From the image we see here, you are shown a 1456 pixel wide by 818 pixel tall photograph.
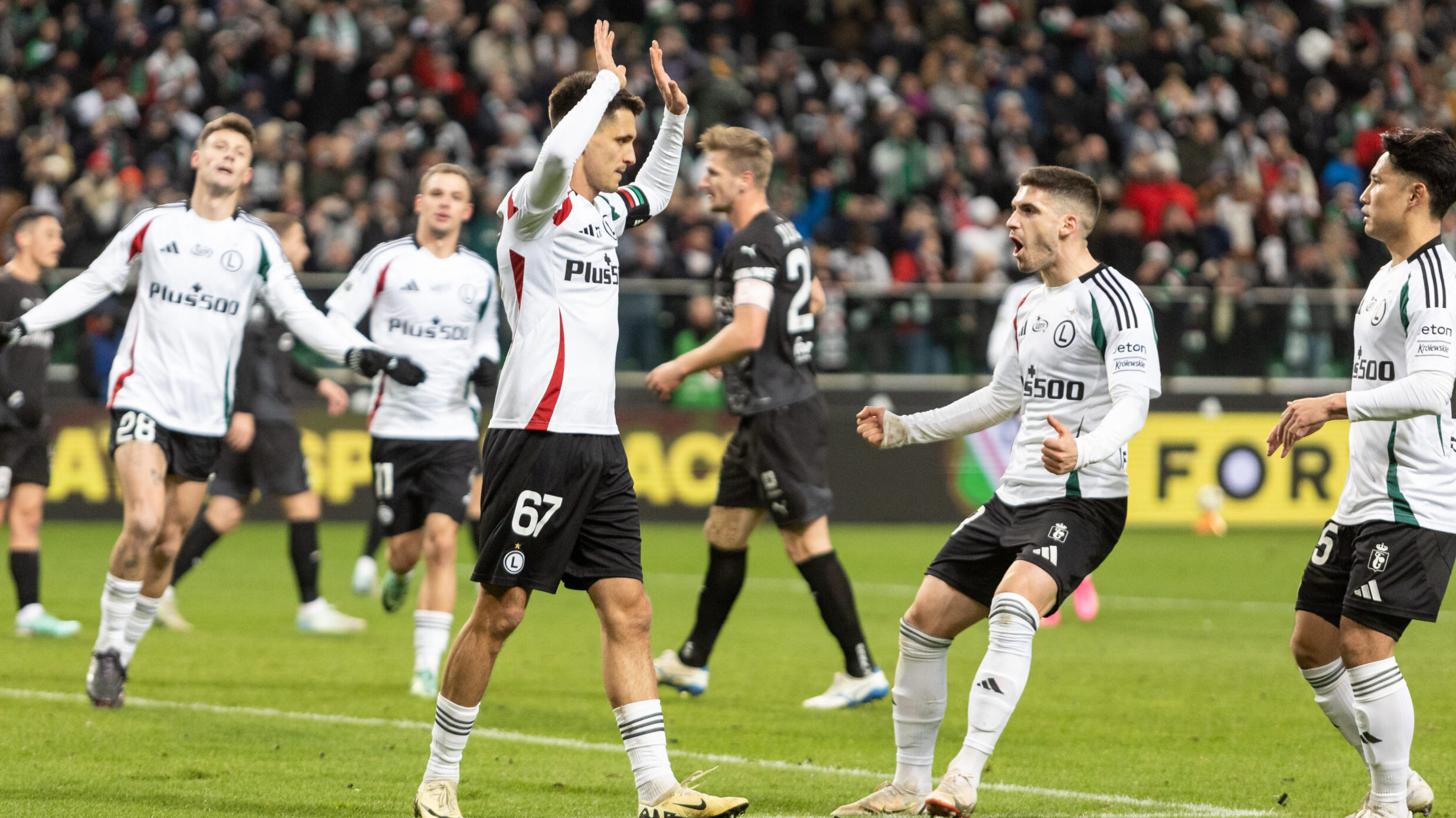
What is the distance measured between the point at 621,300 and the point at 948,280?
446cm

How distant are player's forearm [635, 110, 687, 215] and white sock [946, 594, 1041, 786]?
1877 millimetres

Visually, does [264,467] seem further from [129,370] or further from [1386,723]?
[1386,723]

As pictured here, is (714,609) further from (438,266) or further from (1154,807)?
(1154,807)

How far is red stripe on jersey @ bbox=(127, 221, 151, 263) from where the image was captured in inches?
300

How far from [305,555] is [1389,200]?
24.0 ft

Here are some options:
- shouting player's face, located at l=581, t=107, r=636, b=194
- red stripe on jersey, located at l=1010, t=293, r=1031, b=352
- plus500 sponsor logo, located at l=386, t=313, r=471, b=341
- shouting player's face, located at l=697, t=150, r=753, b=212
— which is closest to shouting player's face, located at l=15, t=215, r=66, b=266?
plus500 sponsor logo, located at l=386, t=313, r=471, b=341

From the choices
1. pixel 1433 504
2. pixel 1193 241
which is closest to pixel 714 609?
pixel 1433 504

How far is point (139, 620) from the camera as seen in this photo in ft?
25.9

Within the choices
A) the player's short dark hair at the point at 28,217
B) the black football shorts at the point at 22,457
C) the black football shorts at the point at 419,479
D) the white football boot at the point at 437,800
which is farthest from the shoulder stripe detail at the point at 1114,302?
the black football shorts at the point at 22,457

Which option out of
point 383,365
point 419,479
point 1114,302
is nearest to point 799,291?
point 419,479

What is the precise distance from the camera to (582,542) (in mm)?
5363

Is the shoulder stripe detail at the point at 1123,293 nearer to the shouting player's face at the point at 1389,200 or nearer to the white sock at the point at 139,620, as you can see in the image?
the shouting player's face at the point at 1389,200

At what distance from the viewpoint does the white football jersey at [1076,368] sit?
5.48 m

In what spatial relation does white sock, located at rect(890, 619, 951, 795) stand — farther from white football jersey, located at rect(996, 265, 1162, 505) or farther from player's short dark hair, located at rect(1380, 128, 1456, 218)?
player's short dark hair, located at rect(1380, 128, 1456, 218)
